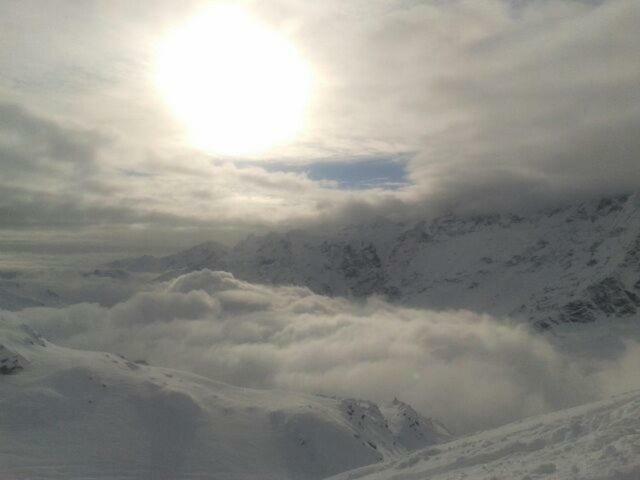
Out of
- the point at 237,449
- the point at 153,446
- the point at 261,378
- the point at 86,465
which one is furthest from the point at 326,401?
the point at 261,378

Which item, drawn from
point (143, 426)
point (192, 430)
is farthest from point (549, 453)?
point (143, 426)

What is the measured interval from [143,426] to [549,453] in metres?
31.1

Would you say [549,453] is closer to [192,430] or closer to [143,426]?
[192,430]

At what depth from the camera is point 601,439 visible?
51.9 ft

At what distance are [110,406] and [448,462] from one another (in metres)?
29.1

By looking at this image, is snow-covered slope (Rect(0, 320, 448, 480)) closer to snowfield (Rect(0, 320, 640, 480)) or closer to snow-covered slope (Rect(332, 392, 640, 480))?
snowfield (Rect(0, 320, 640, 480))

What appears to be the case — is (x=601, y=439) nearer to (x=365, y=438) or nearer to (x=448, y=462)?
Answer: (x=448, y=462)

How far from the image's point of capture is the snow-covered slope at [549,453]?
44.8 ft

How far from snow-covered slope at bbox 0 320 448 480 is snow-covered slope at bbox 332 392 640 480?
675 inches

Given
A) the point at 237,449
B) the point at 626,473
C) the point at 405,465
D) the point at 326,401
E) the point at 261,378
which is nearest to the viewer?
the point at 626,473

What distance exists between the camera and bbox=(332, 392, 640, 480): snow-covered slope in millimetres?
13647

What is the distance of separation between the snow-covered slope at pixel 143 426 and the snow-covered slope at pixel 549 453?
1715cm

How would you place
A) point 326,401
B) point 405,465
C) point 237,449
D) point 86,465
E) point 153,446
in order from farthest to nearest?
point 326,401 < point 237,449 < point 153,446 < point 86,465 < point 405,465

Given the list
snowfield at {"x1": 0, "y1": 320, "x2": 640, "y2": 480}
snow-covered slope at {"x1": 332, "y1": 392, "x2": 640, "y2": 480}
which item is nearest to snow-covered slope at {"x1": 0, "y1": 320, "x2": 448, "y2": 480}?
snowfield at {"x1": 0, "y1": 320, "x2": 640, "y2": 480}
